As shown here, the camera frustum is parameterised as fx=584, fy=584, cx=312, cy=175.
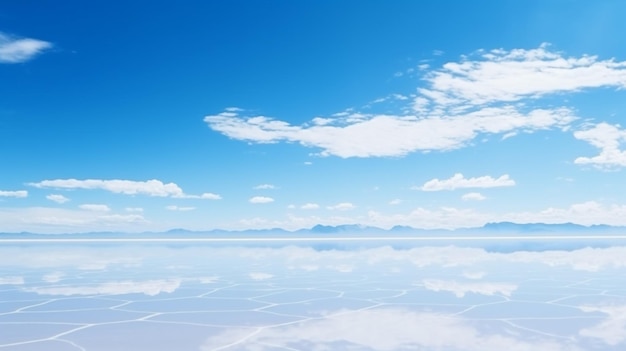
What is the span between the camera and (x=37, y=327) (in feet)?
20.5

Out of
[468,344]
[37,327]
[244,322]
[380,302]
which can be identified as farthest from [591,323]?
[37,327]

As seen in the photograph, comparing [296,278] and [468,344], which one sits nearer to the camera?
[468,344]

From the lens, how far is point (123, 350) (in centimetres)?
514

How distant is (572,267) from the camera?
14188 mm

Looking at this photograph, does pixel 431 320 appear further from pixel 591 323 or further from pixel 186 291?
pixel 186 291

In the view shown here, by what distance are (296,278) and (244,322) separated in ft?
16.6

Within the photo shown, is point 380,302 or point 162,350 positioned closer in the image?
point 162,350

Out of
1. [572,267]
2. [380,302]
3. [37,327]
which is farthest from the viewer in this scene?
[572,267]

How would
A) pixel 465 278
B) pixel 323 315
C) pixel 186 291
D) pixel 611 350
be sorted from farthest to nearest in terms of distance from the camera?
1. pixel 465 278
2. pixel 186 291
3. pixel 323 315
4. pixel 611 350

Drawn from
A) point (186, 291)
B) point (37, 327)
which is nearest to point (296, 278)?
point (186, 291)

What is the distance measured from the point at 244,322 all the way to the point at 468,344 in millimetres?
2495

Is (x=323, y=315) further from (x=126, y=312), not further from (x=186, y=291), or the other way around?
(x=186, y=291)

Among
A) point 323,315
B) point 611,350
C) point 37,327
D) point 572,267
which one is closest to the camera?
point 611,350

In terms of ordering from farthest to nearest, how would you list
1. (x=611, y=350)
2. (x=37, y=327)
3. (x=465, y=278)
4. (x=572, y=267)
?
(x=572, y=267)
(x=465, y=278)
(x=37, y=327)
(x=611, y=350)
